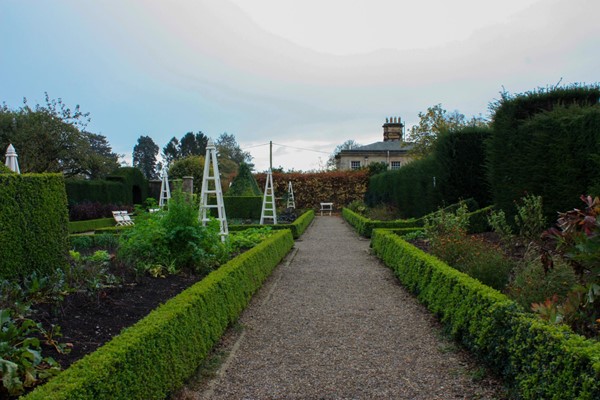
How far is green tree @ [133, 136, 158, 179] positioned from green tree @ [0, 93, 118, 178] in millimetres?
40018

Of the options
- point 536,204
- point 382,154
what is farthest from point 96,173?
point 536,204

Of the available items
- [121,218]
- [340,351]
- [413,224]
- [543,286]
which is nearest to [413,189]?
[413,224]

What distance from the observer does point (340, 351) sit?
4605mm

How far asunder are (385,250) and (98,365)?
793cm

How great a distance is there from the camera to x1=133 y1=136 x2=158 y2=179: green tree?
71375mm

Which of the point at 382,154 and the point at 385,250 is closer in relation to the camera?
the point at 385,250

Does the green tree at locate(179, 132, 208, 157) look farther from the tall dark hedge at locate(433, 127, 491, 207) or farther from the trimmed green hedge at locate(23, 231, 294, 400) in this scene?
the trimmed green hedge at locate(23, 231, 294, 400)

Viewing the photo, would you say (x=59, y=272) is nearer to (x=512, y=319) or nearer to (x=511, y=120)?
(x=512, y=319)

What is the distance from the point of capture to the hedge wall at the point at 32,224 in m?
4.72

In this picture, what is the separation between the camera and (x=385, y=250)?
9938 millimetres

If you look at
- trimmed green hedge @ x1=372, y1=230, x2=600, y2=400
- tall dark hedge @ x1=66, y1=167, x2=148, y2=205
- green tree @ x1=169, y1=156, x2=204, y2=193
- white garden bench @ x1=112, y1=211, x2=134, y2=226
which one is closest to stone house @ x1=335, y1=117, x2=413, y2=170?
green tree @ x1=169, y1=156, x2=204, y2=193

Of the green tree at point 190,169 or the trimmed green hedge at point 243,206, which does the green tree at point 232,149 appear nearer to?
the green tree at point 190,169

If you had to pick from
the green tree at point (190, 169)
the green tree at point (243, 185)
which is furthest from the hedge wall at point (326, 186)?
the green tree at point (190, 169)

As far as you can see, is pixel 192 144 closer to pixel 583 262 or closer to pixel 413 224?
pixel 413 224
